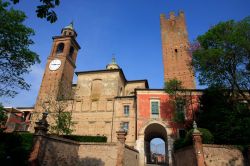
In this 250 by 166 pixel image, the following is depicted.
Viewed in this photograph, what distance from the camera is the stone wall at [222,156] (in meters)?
13.7

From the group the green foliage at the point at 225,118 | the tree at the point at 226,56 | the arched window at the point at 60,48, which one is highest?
the arched window at the point at 60,48

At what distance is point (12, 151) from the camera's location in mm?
12094

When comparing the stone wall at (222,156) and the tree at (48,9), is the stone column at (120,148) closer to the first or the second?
the stone wall at (222,156)

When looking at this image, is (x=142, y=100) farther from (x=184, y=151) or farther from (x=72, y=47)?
(x=72, y=47)

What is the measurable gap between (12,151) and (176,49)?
30.9 m

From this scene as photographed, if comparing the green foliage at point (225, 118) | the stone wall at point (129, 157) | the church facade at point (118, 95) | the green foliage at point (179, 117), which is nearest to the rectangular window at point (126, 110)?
the church facade at point (118, 95)

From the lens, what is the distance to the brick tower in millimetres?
33219

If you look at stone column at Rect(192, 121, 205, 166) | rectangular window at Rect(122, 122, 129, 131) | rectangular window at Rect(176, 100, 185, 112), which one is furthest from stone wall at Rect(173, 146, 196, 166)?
rectangular window at Rect(122, 122, 129, 131)

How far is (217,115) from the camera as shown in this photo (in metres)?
18.6

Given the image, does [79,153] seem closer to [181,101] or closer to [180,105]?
[180,105]

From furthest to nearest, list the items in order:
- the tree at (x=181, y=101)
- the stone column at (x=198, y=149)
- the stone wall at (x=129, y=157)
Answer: the tree at (x=181, y=101)
the stone wall at (x=129, y=157)
the stone column at (x=198, y=149)

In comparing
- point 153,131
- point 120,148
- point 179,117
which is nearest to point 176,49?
point 179,117

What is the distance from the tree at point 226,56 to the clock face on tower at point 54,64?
24.3m

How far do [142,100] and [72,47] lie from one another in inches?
780
